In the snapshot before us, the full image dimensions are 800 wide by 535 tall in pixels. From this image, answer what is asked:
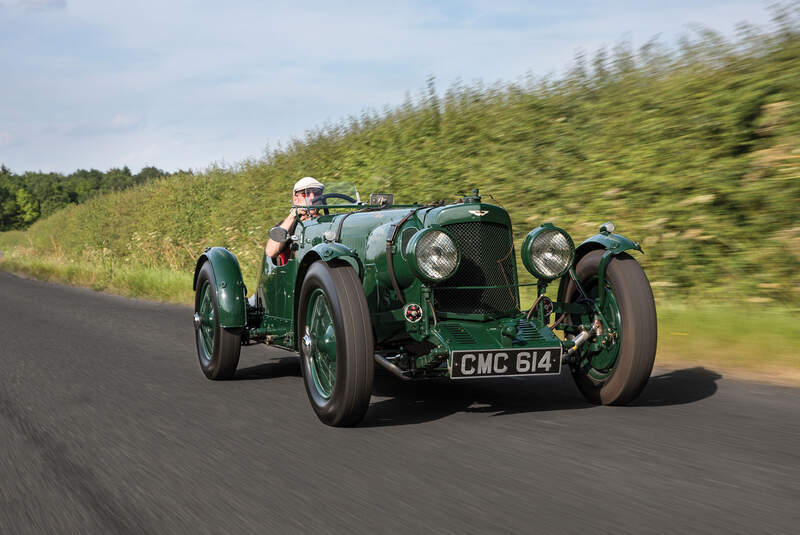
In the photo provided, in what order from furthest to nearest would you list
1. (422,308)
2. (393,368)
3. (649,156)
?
(649,156)
(422,308)
(393,368)

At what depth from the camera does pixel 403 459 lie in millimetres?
3848

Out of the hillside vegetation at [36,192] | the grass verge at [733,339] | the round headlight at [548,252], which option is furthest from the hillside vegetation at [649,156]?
the hillside vegetation at [36,192]

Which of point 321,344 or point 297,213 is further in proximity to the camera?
point 297,213

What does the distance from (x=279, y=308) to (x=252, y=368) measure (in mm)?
1046

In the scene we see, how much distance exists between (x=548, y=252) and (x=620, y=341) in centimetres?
72

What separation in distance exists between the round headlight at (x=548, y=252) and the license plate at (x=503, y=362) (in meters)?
0.64

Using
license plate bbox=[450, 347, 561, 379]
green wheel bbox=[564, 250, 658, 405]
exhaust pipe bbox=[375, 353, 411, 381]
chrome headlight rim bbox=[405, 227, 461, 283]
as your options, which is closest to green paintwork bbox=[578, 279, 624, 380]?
green wheel bbox=[564, 250, 658, 405]

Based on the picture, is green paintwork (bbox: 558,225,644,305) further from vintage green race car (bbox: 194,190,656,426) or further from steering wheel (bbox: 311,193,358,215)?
steering wheel (bbox: 311,193,358,215)

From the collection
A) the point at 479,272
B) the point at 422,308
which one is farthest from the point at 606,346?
the point at 422,308

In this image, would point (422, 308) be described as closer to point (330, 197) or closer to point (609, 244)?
point (609, 244)

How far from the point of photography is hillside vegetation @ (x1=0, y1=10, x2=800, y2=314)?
721cm

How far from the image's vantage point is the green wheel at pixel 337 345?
170 inches

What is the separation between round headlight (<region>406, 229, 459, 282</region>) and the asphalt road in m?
0.89

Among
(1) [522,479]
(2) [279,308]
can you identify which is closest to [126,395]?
(2) [279,308]
